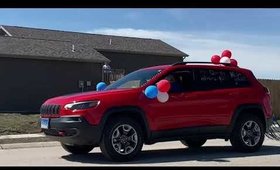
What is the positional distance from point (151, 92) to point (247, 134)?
8.37ft

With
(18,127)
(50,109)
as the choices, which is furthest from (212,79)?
(18,127)

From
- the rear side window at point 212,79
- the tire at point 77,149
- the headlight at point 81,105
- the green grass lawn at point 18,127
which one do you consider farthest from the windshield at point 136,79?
the green grass lawn at point 18,127

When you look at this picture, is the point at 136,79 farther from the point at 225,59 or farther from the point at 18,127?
the point at 18,127

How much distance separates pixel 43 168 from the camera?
8.45m

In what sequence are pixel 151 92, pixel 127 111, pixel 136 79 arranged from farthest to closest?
pixel 136 79 < pixel 151 92 < pixel 127 111

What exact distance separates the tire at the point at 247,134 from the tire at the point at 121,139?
2.28 meters

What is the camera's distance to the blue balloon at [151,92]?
30.3 ft

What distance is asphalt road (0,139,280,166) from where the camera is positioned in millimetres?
9008

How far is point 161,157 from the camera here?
9.92m

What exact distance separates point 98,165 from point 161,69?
2.36 meters

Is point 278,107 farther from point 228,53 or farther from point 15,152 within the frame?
point 15,152

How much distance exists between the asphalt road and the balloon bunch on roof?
194cm

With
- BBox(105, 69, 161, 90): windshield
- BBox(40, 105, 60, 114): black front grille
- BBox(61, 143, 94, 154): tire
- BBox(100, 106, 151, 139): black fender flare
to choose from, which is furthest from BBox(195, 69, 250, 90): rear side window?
BBox(40, 105, 60, 114): black front grille

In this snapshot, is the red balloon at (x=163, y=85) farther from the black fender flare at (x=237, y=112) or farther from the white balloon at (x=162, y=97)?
the black fender flare at (x=237, y=112)
